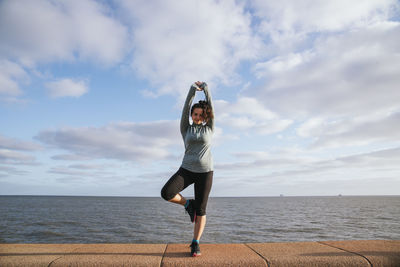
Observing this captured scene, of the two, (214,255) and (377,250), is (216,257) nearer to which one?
(214,255)

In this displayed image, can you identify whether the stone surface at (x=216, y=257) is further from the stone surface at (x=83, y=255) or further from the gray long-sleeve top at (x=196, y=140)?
the gray long-sleeve top at (x=196, y=140)

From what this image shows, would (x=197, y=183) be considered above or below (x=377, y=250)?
above

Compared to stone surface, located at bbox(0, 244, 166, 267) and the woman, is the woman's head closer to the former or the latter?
the woman

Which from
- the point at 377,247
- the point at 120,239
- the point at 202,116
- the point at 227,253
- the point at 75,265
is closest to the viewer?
the point at 75,265

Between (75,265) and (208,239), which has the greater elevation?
(75,265)

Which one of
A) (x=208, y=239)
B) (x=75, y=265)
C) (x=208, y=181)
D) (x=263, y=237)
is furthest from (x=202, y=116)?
(x=263, y=237)

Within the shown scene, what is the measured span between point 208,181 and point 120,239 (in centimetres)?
1346

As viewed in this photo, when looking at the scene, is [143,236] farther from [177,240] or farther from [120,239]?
[177,240]

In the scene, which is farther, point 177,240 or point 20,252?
point 177,240

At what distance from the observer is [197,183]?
3.54 m

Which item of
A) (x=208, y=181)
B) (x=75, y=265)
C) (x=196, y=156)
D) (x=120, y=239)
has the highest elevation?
(x=196, y=156)

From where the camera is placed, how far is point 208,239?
14.0m

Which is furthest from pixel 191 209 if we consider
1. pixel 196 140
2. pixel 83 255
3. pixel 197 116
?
pixel 83 255

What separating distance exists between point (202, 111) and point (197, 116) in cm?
10
